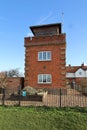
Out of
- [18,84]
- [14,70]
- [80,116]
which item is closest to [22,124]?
[80,116]

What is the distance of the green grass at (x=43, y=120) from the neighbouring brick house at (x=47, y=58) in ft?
44.6

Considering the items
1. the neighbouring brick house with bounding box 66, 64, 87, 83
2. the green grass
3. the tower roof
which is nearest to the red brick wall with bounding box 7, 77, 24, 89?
the tower roof

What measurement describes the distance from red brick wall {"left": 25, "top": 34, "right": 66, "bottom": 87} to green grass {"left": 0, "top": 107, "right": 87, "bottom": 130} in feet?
44.4

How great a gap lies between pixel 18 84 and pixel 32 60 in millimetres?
4129

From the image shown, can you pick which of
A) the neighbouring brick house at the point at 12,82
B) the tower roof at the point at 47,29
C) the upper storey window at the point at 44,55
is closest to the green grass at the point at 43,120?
the upper storey window at the point at 44,55

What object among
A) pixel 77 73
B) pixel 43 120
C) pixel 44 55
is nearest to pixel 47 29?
pixel 44 55

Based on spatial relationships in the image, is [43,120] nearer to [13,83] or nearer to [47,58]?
[47,58]

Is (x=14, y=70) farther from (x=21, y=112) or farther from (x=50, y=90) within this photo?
(x=21, y=112)

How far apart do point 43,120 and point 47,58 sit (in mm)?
15466

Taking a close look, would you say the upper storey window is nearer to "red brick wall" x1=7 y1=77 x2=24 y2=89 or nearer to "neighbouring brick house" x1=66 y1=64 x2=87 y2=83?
"red brick wall" x1=7 y1=77 x2=24 y2=89

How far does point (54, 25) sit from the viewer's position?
24.5m

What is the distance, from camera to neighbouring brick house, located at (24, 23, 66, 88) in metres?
23.1

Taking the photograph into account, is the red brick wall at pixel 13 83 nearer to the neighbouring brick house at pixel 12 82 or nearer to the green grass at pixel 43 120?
the neighbouring brick house at pixel 12 82

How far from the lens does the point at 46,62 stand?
23547 mm
